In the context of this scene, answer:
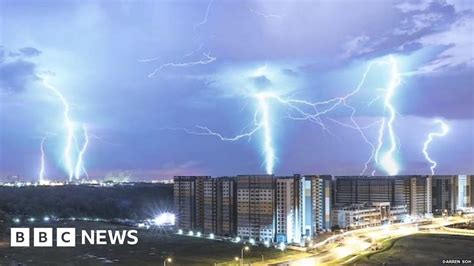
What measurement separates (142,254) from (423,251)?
13979 millimetres

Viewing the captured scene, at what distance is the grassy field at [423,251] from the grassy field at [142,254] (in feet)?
15.0

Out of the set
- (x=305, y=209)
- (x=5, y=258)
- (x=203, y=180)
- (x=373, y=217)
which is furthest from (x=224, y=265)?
(x=373, y=217)

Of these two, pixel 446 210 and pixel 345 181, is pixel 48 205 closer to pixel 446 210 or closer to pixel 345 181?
pixel 345 181

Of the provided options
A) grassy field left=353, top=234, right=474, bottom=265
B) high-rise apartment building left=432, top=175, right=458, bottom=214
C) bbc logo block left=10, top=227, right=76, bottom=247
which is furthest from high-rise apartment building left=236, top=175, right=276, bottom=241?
high-rise apartment building left=432, top=175, right=458, bottom=214

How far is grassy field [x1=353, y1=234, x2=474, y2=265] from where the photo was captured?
24.3 m

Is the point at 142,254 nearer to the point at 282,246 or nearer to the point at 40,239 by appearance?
the point at 282,246

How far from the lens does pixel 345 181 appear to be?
178 feet

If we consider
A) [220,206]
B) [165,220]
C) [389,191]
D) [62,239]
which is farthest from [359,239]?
[389,191]

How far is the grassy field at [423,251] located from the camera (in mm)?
24272

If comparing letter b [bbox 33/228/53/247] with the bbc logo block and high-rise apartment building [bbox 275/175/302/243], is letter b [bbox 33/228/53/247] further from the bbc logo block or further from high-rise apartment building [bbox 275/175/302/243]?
high-rise apartment building [bbox 275/175/302/243]

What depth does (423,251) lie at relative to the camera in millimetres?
27766

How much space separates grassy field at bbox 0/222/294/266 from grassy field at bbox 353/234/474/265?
4.58m

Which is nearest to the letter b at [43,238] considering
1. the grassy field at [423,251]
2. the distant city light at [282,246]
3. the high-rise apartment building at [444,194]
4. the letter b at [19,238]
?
the letter b at [19,238]

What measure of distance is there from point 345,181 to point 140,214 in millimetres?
20332
